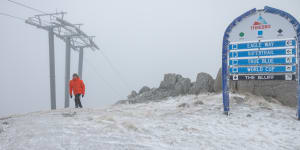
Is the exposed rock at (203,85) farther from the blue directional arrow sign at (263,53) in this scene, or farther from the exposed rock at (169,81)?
the blue directional arrow sign at (263,53)

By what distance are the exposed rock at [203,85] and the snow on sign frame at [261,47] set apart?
5.27 meters

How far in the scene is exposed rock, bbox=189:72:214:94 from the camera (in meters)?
12.9

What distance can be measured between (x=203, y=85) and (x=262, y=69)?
5714 mm

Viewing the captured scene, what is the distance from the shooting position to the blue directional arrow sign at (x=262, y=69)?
7076mm

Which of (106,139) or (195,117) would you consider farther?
(195,117)

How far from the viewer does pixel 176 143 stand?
4.29 metres

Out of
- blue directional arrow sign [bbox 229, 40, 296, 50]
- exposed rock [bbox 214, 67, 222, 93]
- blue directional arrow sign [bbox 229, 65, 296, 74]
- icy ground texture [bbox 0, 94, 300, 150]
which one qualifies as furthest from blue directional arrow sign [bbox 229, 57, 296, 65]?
exposed rock [bbox 214, 67, 222, 93]

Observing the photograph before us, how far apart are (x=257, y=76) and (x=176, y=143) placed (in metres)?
4.57

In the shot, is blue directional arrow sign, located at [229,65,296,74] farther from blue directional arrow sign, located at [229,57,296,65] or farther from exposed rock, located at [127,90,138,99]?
exposed rock, located at [127,90,138,99]

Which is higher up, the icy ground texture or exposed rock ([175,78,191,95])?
exposed rock ([175,78,191,95])

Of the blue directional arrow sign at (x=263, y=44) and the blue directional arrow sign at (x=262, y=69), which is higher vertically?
the blue directional arrow sign at (x=263, y=44)

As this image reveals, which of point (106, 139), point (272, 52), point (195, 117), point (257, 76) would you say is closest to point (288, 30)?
point (272, 52)

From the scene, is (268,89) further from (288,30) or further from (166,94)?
(166,94)

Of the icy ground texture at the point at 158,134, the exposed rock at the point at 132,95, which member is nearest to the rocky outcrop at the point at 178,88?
the exposed rock at the point at 132,95
